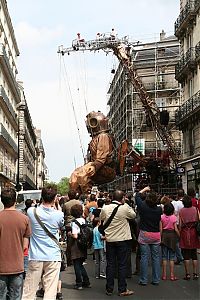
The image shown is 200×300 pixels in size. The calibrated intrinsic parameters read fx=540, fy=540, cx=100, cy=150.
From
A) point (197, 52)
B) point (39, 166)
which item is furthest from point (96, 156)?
point (39, 166)

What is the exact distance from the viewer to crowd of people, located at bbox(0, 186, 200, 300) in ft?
19.9

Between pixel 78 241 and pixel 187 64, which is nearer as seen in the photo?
pixel 78 241

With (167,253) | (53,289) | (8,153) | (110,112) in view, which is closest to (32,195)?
(167,253)

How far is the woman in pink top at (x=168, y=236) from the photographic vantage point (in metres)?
10.5

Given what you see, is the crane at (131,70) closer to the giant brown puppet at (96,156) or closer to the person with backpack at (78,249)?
the giant brown puppet at (96,156)

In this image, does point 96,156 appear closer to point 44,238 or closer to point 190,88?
point 44,238

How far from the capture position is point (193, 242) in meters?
10.4

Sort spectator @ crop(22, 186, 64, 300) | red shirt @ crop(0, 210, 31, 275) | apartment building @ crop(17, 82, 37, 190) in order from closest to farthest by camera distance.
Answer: red shirt @ crop(0, 210, 31, 275) → spectator @ crop(22, 186, 64, 300) → apartment building @ crop(17, 82, 37, 190)

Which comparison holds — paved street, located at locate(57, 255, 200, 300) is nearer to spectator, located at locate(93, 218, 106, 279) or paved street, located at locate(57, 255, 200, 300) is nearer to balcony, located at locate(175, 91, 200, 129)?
spectator, located at locate(93, 218, 106, 279)

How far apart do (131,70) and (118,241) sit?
2116 cm

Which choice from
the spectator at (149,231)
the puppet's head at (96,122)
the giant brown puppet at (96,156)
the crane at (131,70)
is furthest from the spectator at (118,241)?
the crane at (131,70)

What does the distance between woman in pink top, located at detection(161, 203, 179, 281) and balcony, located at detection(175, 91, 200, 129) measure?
19.9 m

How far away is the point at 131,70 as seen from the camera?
29.3m

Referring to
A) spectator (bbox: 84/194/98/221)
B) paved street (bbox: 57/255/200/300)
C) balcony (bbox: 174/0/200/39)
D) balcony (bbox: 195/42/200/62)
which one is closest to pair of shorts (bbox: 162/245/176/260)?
paved street (bbox: 57/255/200/300)
